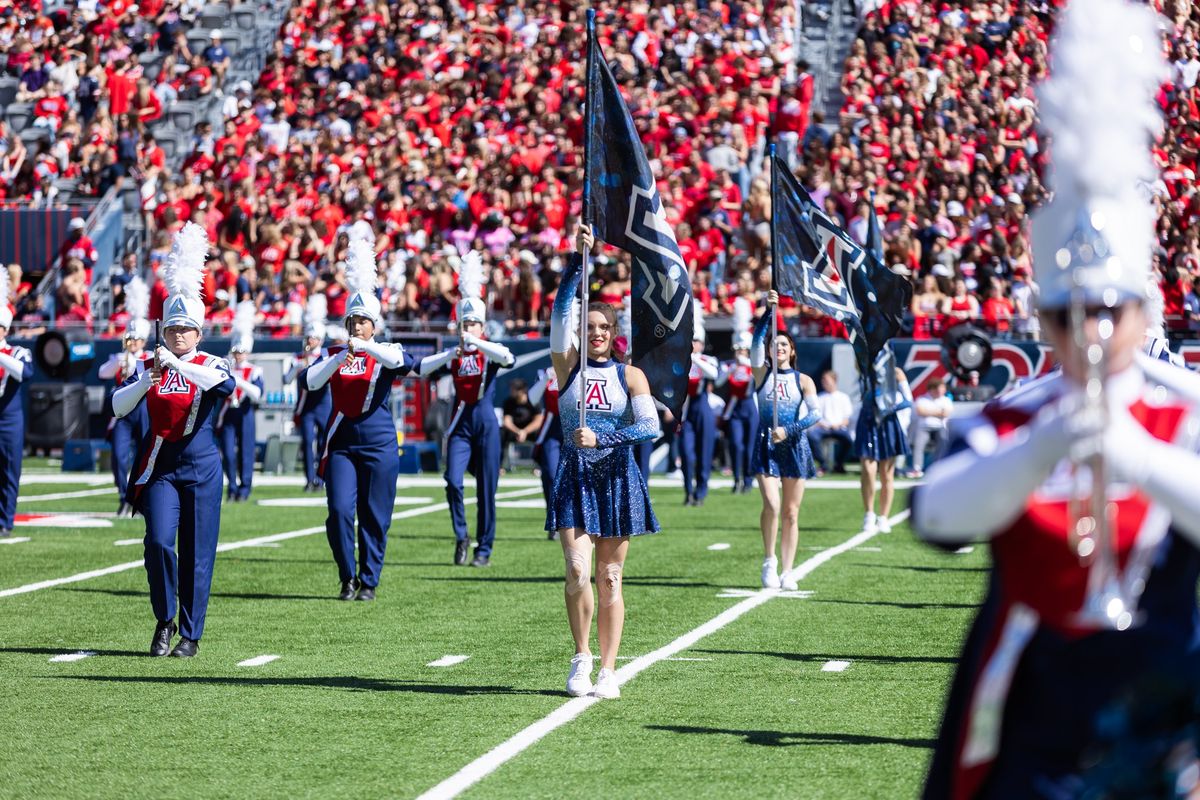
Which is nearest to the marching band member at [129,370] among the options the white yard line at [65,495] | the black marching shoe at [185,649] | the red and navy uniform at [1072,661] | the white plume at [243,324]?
the white yard line at [65,495]

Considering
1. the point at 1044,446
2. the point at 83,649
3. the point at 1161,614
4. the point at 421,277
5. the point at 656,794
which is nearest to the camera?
the point at 1044,446

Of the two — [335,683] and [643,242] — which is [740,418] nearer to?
[643,242]

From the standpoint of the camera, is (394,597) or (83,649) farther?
(394,597)

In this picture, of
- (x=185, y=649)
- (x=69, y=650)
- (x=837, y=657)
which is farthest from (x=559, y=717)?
(x=69, y=650)

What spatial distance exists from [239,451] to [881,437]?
7951mm

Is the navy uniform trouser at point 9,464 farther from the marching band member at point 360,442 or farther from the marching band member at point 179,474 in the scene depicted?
the marching band member at point 179,474

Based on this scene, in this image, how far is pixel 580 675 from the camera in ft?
27.5

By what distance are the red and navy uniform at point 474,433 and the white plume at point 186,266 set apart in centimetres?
454

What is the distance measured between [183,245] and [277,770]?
4.00 metres

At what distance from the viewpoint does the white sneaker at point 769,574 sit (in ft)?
41.5

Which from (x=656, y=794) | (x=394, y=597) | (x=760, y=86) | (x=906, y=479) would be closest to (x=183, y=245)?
(x=394, y=597)

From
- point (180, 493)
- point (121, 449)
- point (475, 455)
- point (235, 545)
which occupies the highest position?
point (180, 493)

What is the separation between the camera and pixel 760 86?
30.8 m

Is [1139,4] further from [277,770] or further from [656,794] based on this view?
[277,770]
